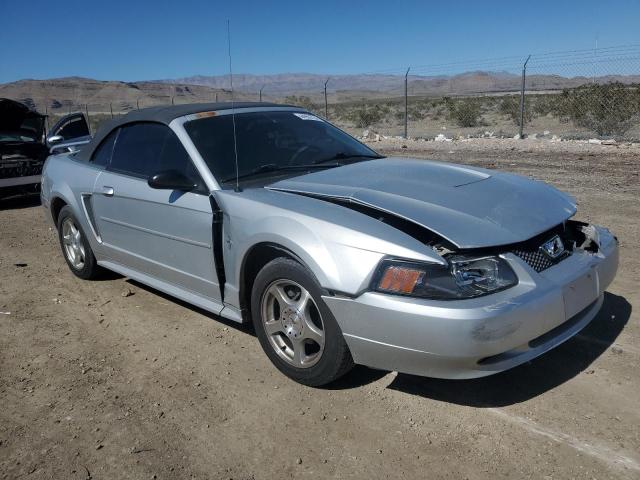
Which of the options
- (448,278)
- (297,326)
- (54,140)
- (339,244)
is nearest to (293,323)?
(297,326)

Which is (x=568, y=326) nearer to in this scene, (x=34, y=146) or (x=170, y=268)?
(x=170, y=268)

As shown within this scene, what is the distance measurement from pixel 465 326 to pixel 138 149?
3.10 metres

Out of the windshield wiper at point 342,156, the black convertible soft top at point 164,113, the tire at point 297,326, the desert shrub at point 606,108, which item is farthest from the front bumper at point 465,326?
the desert shrub at point 606,108

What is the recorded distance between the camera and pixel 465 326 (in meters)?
2.66

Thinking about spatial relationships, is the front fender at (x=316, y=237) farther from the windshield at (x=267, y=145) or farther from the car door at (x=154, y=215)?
the windshield at (x=267, y=145)

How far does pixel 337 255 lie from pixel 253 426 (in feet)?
3.30

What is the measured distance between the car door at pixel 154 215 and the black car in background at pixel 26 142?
5765 mm

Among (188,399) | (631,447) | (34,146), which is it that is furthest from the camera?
(34,146)

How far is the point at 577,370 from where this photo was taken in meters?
3.40

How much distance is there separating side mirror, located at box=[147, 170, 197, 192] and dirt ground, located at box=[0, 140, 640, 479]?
1.12 m

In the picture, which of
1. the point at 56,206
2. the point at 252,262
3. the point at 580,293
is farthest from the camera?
the point at 56,206

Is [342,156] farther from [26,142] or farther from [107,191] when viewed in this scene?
[26,142]

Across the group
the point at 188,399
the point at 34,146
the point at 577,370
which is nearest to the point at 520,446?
the point at 577,370

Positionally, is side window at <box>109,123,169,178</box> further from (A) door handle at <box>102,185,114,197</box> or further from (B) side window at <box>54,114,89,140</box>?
(B) side window at <box>54,114,89,140</box>
